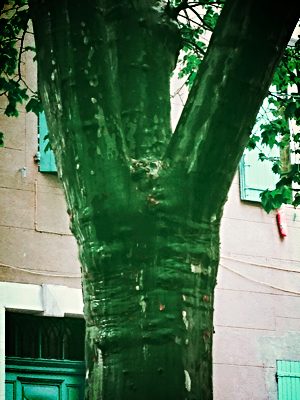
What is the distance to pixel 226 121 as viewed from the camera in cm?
344

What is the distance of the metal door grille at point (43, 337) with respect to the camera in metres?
8.16

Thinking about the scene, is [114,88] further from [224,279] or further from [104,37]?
[224,279]

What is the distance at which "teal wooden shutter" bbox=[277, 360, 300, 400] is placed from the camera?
946 centimetres

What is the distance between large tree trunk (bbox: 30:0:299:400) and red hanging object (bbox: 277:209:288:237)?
268 inches

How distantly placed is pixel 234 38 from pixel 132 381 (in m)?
1.72

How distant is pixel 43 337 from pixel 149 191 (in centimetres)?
530

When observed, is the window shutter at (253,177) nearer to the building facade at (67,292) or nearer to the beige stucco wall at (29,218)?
the building facade at (67,292)

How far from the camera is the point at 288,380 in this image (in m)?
9.56

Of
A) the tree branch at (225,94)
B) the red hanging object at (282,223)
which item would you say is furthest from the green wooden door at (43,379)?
the tree branch at (225,94)

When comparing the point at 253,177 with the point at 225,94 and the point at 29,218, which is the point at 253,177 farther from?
the point at 225,94

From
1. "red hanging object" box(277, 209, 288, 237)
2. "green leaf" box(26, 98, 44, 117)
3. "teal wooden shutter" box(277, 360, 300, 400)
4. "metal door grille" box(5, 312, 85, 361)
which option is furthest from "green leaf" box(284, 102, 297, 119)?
"teal wooden shutter" box(277, 360, 300, 400)

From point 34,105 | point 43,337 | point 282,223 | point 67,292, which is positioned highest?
point 34,105

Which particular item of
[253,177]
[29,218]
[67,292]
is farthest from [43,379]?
[253,177]

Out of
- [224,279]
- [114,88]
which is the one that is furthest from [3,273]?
[114,88]
